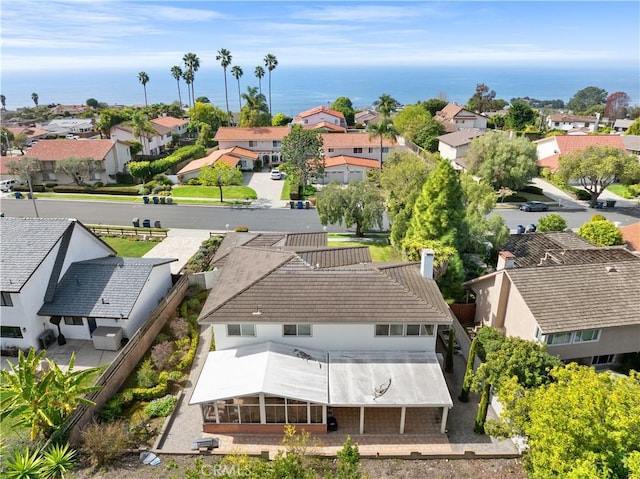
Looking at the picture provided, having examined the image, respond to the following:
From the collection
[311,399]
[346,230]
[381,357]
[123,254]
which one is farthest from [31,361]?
[346,230]

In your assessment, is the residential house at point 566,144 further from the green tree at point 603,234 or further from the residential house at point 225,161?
the residential house at point 225,161

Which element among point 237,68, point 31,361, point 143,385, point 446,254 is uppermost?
point 237,68

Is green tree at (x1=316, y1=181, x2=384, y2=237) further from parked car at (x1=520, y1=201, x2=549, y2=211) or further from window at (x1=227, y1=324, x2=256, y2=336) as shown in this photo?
parked car at (x1=520, y1=201, x2=549, y2=211)

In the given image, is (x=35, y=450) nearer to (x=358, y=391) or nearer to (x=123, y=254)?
(x=358, y=391)

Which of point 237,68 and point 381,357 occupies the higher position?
point 237,68

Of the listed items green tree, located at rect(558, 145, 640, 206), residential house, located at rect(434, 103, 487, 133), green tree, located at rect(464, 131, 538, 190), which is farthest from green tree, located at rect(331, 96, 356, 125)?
green tree, located at rect(558, 145, 640, 206)
